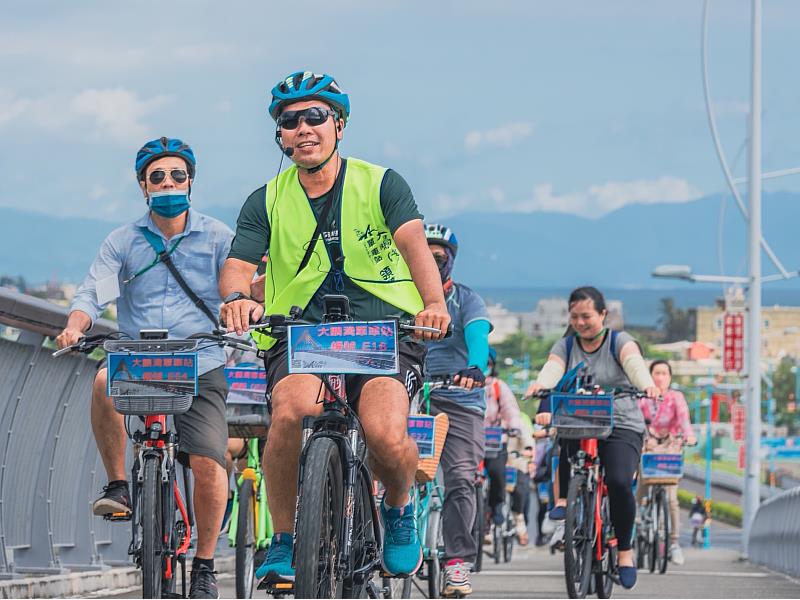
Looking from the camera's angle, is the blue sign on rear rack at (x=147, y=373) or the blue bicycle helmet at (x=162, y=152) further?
the blue bicycle helmet at (x=162, y=152)

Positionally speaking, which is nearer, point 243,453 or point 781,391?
point 243,453

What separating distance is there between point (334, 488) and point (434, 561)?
4.43 m

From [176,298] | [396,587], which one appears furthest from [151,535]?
[396,587]

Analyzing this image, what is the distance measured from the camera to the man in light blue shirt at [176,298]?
839 cm

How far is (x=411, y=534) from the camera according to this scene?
713 cm

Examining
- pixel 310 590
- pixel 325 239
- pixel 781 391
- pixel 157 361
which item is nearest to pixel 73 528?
pixel 157 361

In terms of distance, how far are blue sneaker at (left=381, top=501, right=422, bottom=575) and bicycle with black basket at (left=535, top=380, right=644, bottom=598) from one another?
3798 mm

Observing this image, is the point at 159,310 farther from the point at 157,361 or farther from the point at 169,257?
the point at 157,361

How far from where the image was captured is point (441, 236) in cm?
1080

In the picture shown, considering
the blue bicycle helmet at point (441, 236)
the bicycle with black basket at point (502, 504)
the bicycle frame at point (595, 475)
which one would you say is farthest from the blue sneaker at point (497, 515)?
the blue bicycle helmet at point (441, 236)

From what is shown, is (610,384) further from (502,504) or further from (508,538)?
(508,538)

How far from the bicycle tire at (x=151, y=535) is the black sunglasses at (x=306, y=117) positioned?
5.20 ft

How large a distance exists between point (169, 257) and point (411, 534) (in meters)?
2.19

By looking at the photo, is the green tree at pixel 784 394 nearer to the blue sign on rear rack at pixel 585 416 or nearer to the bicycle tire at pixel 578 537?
the bicycle tire at pixel 578 537
